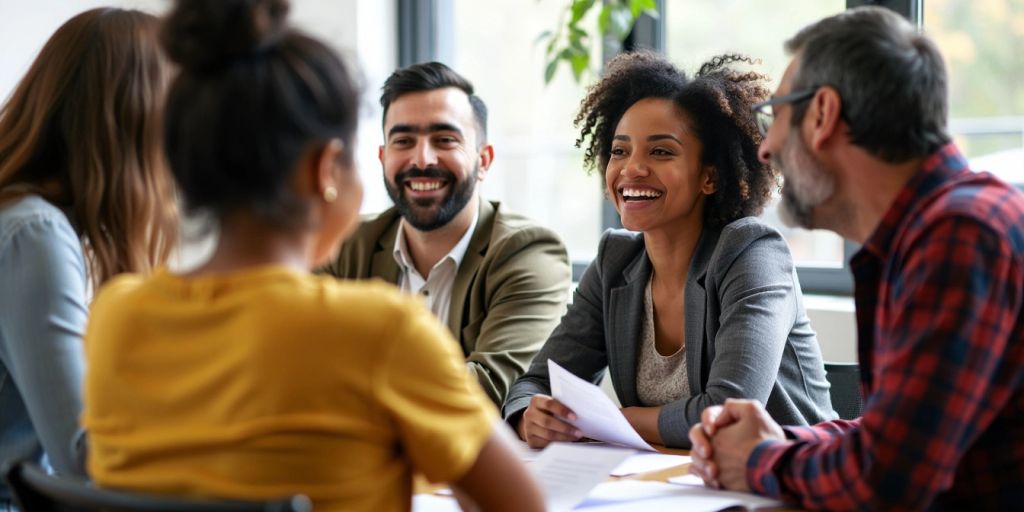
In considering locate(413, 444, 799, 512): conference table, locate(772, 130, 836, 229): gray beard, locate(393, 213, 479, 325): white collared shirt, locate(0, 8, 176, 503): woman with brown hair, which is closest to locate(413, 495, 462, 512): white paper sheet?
locate(413, 444, 799, 512): conference table

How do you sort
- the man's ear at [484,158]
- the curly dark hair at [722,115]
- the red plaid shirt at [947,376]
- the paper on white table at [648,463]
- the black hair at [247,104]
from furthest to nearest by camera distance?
1. the man's ear at [484,158]
2. the curly dark hair at [722,115]
3. the paper on white table at [648,463]
4. the red plaid shirt at [947,376]
5. the black hair at [247,104]

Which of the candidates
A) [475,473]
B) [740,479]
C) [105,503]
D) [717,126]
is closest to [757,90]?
[717,126]

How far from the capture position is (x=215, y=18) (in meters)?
1.06

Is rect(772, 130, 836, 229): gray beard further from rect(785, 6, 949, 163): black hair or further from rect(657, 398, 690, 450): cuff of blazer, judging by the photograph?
rect(657, 398, 690, 450): cuff of blazer

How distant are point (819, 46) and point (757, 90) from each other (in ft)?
3.11

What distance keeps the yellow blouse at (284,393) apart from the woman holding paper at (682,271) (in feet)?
3.33

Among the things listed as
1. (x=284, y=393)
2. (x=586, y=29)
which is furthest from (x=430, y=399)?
(x=586, y=29)

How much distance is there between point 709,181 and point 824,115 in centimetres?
90

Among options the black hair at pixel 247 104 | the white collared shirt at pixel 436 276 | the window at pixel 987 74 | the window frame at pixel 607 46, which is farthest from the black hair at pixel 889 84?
the window at pixel 987 74

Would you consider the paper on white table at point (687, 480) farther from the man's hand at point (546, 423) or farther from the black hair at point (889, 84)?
the black hair at point (889, 84)

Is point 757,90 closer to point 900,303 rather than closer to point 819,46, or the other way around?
point 819,46

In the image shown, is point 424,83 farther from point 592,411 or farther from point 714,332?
point 592,411

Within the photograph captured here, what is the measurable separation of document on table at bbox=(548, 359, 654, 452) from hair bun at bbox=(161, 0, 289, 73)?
946 millimetres

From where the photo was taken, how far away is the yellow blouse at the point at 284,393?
990 mm
